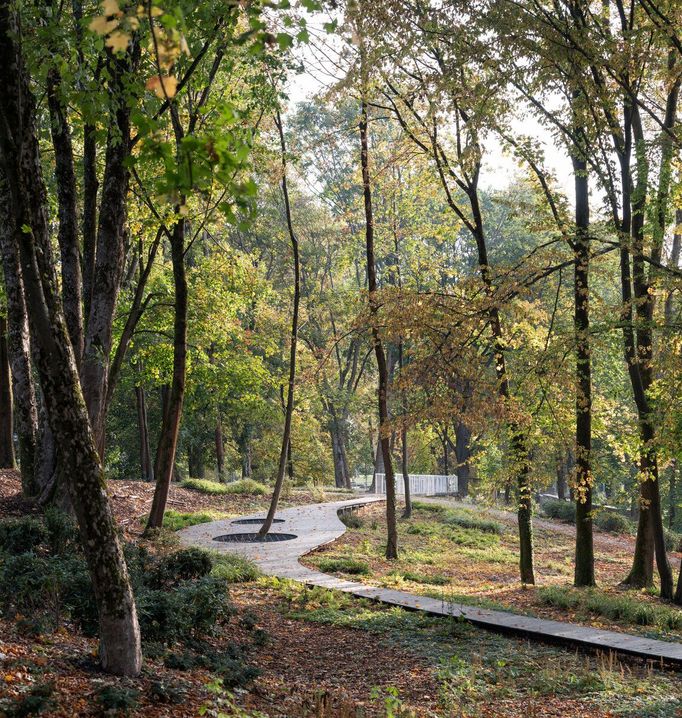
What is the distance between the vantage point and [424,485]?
129ft

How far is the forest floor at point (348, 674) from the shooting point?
15.2ft

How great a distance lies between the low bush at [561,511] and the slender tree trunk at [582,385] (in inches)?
683

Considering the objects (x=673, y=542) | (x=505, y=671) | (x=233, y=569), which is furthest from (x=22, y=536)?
(x=673, y=542)

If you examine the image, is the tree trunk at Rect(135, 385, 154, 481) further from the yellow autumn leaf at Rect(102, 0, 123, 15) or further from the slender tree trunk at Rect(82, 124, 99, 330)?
the yellow autumn leaf at Rect(102, 0, 123, 15)

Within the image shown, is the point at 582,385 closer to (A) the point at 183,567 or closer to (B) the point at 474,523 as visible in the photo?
(A) the point at 183,567

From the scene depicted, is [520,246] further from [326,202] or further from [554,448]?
[554,448]

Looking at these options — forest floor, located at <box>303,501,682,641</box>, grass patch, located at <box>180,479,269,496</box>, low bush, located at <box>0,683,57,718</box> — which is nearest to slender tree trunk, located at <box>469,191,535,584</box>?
Answer: forest floor, located at <box>303,501,682,641</box>

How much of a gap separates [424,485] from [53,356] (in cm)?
3584

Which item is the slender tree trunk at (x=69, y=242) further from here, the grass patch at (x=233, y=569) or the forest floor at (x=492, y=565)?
the forest floor at (x=492, y=565)

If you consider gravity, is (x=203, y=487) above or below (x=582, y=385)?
below

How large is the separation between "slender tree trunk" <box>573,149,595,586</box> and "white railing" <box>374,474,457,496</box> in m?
21.4

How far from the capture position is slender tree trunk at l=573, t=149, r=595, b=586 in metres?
11.4

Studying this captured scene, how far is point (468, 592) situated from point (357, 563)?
6.67 ft

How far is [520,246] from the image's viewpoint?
3588 centimetres
